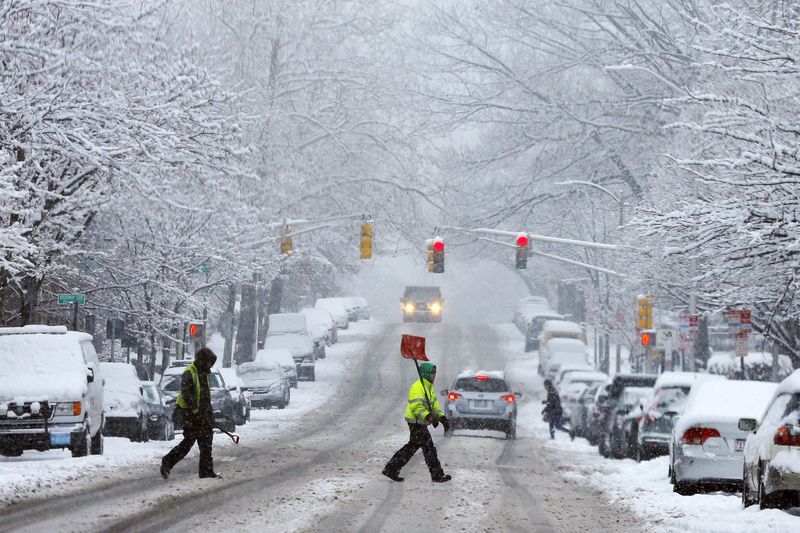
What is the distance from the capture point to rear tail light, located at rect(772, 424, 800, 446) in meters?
12.6

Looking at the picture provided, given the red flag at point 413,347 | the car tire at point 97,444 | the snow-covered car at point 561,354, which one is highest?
the snow-covered car at point 561,354

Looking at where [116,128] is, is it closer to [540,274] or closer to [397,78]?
[397,78]

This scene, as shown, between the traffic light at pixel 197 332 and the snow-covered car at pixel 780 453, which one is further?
the traffic light at pixel 197 332

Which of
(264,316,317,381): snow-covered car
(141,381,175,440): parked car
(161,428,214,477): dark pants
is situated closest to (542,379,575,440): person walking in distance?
(141,381,175,440): parked car

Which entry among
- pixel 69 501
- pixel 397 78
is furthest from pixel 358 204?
pixel 69 501

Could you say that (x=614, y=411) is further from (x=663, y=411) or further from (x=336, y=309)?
(x=336, y=309)

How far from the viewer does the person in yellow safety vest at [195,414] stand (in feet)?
57.9

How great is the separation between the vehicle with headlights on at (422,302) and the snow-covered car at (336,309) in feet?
13.7

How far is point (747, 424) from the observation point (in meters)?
14.3

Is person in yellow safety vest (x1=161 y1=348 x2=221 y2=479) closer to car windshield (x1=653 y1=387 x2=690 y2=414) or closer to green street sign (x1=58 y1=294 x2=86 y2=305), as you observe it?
car windshield (x1=653 y1=387 x2=690 y2=414)

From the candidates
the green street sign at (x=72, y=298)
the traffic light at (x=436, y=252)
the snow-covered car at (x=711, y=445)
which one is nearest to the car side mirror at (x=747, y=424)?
the snow-covered car at (x=711, y=445)

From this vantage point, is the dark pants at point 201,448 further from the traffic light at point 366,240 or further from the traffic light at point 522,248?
the traffic light at point 366,240

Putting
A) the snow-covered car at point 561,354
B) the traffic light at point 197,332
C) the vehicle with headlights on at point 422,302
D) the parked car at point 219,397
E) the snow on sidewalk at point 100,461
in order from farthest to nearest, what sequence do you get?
the vehicle with headlights on at point 422,302 → the snow-covered car at point 561,354 → the traffic light at point 197,332 → the parked car at point 219,397 → the snow on sidewalk at point 100,461

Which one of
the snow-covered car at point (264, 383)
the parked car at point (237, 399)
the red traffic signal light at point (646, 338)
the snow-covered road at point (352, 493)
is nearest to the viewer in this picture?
the snow-covered road at point (352, 493)
